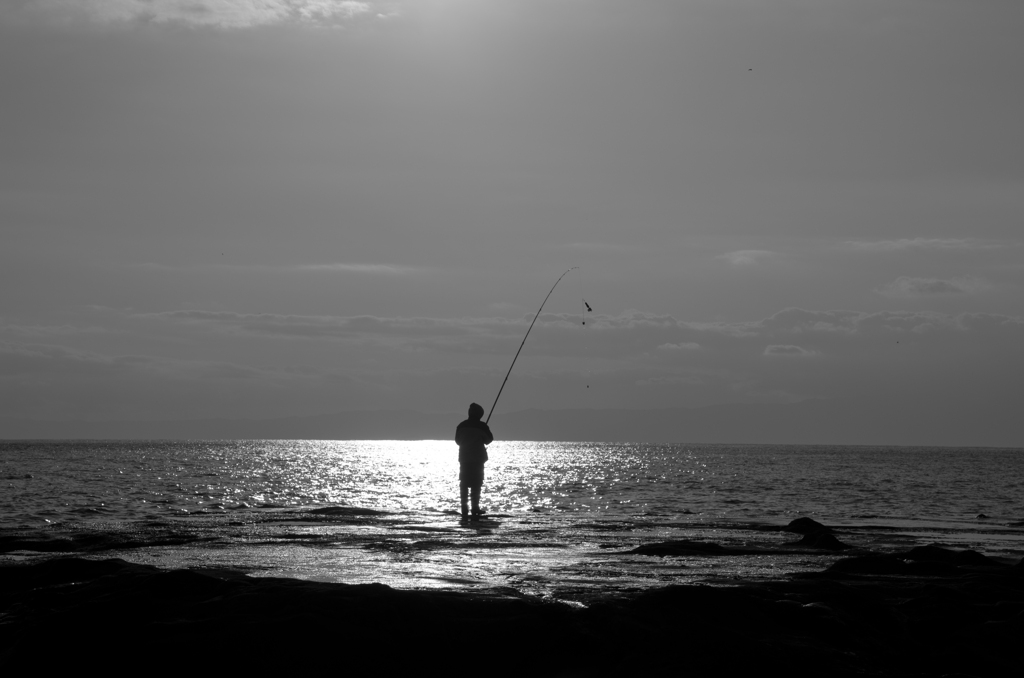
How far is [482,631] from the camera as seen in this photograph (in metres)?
6.02

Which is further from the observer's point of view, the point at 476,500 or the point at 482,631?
the point at 476,500

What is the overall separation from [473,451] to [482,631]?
11228 mm

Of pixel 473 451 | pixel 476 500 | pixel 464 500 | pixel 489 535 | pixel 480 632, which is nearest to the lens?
pixel 480 632

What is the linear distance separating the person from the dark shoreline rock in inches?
391

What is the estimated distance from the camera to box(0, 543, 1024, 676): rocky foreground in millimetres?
5566

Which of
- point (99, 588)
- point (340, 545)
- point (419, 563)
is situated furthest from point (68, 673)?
point (340, 545)

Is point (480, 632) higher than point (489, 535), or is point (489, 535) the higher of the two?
point (480, 632)

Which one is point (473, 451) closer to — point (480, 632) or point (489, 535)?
point (489, 535)

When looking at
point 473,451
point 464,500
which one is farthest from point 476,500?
point 473,451

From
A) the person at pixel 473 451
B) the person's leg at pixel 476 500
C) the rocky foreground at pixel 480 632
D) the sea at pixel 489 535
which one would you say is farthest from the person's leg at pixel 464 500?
the rocky foreground at pixel 480 632

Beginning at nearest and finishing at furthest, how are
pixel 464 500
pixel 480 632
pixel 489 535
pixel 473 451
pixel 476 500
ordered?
1. pixel 480 632
2. pixel 489 535
3. pixel 473 451
4. pixel 476 500
5. pixel 464 500

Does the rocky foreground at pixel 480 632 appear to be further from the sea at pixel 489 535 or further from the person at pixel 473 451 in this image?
the person at pixel 473 451

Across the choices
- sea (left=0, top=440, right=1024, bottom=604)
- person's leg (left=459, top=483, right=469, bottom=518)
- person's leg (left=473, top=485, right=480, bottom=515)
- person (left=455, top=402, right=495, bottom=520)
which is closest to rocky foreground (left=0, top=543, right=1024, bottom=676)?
sea (left=0, top=440, right=1024, bottom=604)

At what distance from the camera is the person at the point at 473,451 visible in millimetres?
17297
